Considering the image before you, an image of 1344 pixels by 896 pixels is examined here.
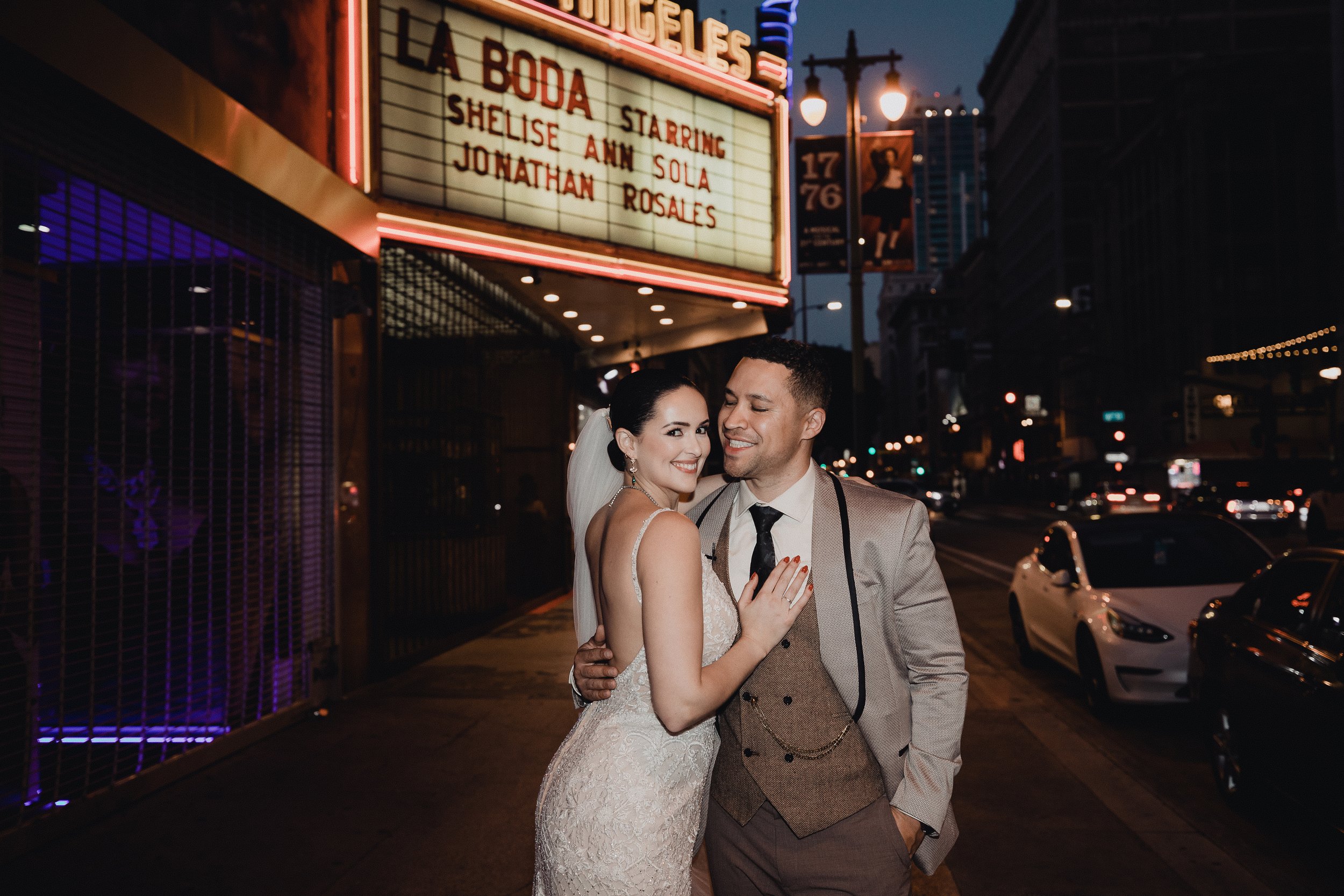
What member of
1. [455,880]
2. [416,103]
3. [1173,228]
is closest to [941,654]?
[455,880]

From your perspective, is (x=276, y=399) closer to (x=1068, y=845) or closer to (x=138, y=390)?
(x=138, y=390)

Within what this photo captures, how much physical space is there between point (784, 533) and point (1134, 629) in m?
6.04

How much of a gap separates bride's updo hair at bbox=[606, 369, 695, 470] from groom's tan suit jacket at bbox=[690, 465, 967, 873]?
0.56 metres

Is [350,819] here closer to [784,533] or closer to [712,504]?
[712,504]

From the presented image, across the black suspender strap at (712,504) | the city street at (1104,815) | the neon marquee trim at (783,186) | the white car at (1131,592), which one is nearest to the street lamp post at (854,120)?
the neon marquee trim at (783,186)

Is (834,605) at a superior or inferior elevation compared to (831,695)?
superior

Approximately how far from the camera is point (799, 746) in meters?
2.60

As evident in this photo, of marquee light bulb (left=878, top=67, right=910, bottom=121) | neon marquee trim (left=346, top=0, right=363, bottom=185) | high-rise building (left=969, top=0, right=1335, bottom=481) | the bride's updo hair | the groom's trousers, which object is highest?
high-rise building (left=969, top=0, right=1335, bottom=481)

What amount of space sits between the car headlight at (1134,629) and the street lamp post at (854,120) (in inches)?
358

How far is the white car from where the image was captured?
301 inches

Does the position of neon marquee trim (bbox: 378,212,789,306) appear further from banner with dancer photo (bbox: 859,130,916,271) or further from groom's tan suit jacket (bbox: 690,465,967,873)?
groom's tan suit jacket (bbox: 690,465,967,873)

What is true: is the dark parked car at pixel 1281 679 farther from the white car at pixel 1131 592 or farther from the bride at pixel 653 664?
the bride at pixel 653 664

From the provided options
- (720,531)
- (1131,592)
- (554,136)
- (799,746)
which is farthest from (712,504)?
(554,136)

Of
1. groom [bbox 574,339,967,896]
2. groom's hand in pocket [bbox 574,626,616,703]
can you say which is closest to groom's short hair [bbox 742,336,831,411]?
groom [bbox 574,339,967,896]
